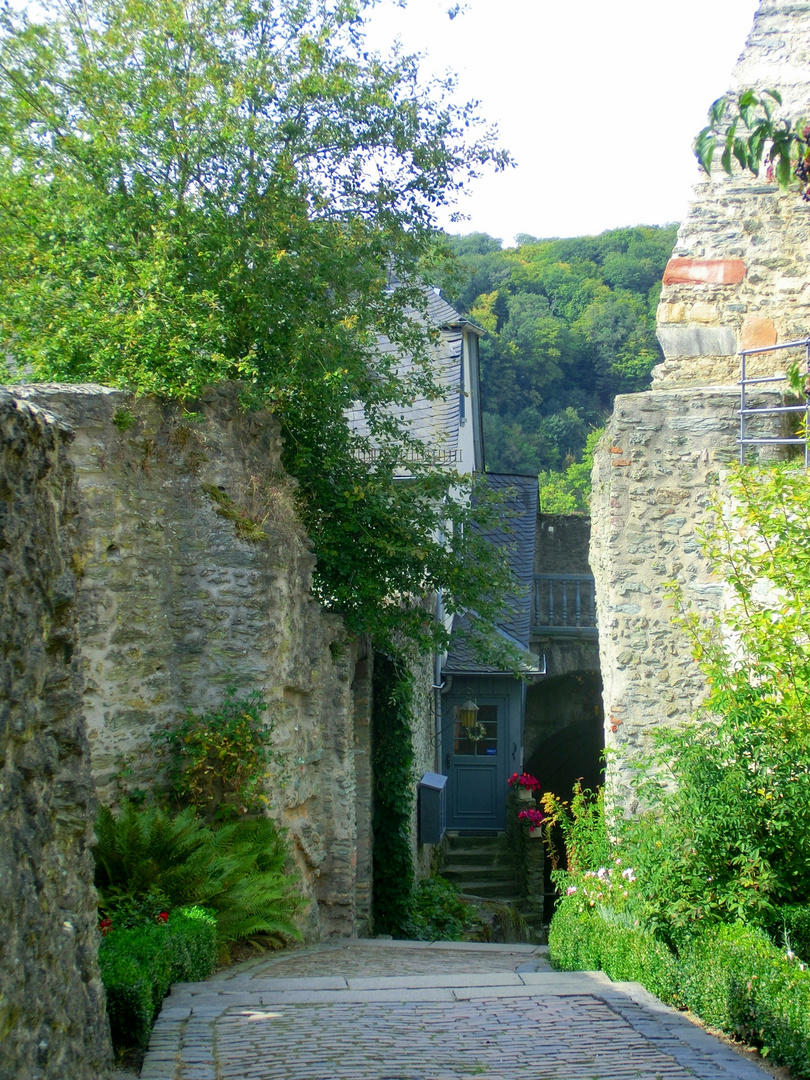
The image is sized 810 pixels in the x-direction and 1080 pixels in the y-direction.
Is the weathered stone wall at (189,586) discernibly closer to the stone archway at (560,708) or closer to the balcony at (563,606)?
the balcony at (563,606)

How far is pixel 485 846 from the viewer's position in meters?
15.2

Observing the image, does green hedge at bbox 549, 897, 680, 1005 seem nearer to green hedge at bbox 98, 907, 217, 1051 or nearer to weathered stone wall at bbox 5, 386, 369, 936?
weathered stone wall at bbox 5, 386, 369, 936

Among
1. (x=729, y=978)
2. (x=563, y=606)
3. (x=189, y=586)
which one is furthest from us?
(x=563, y=606)

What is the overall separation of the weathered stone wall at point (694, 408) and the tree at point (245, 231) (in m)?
1.85

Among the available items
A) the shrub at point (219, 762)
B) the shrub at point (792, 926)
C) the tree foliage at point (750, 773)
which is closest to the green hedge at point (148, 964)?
the shrub at point (219, 762)

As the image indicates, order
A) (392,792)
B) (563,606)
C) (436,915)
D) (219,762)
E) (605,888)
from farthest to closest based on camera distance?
(563,606), (436,915), (392,792), (219,762), (605,888)

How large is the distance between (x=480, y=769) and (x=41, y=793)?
1356 centimetres

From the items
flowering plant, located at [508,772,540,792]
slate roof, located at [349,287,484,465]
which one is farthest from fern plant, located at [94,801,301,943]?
flowering plant, located at [508,772,540,792]

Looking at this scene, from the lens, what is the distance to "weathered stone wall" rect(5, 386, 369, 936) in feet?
20.1

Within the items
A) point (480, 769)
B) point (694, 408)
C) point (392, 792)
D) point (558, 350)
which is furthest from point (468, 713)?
point (558, 350)

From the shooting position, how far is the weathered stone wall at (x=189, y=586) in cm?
613

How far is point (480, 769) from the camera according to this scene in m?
15.9

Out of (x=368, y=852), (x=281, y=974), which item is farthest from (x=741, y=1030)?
(x=368, y=852)

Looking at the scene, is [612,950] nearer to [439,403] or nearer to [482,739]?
[439,403]
